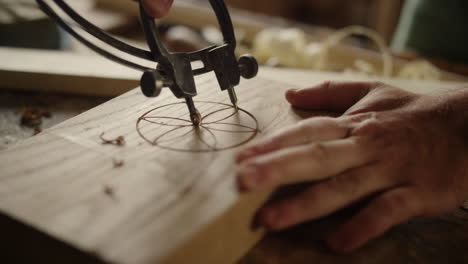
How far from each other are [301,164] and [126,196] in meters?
0.34

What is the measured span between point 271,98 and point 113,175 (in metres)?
0.52

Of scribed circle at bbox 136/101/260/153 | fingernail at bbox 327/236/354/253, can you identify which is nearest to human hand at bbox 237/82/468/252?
fingernail at bbox 327/236/354/253

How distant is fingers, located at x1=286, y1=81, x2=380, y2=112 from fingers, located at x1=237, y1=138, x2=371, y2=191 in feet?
0.76

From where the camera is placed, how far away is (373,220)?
851 mm

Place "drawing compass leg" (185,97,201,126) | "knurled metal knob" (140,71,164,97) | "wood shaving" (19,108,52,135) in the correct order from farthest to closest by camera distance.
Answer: "wood shaving" (19,108,52,135) → "drawing compass leg" (185,97,201,126) → "knurled metal knob" (140,71,164,97)

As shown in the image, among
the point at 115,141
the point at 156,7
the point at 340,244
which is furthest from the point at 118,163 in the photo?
the point at 340,244

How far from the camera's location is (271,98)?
1179 millimetres

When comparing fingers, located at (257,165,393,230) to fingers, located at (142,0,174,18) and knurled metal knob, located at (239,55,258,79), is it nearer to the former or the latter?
knurled metal knob, located at (239,55,258,79)

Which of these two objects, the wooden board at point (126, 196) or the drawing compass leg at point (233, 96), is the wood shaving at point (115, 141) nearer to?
the wooden board at point (126, 196)

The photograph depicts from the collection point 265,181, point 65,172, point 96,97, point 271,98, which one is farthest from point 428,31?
point 65,172

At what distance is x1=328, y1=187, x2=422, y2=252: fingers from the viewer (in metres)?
0.85

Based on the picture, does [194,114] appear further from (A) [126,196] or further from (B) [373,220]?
(B) [373,220]

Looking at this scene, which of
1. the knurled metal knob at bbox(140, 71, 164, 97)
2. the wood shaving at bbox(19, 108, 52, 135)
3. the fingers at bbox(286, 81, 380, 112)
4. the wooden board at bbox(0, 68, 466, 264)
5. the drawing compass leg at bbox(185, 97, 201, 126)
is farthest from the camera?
the wood shaving at bbox(19, 108, 52, 135)

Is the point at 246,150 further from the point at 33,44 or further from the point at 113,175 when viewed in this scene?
the point at 33,44
